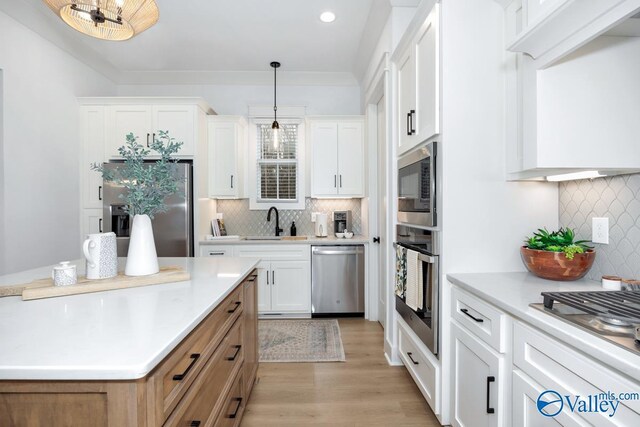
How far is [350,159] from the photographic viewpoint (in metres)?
4.14

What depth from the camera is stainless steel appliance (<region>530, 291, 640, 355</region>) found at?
915 millimetres

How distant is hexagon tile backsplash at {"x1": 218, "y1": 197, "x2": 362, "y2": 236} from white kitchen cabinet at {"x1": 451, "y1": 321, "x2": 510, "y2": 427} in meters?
2.74

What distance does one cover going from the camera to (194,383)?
1.10 m

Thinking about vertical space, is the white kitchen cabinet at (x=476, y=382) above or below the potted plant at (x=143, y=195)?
below

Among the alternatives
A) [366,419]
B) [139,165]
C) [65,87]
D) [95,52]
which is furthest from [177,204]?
[366,419]

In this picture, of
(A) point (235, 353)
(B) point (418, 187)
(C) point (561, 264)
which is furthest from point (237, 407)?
(C) point (561, 264)

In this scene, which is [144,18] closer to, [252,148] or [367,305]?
[252,148]

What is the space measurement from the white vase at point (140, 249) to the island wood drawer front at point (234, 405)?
701 mm

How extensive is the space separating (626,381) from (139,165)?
1.80m

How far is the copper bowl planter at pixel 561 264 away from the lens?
155 cm

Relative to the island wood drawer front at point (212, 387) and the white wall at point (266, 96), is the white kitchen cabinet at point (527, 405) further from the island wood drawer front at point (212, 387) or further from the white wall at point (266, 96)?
the white wall at point (266, 96)

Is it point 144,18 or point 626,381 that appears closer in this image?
point 626,381

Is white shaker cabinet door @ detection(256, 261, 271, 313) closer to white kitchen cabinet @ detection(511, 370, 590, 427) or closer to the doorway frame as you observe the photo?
the doorway frame

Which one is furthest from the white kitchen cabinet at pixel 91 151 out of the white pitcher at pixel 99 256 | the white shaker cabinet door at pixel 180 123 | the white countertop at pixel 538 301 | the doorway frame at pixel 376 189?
the white countertop at pixel 538 301
